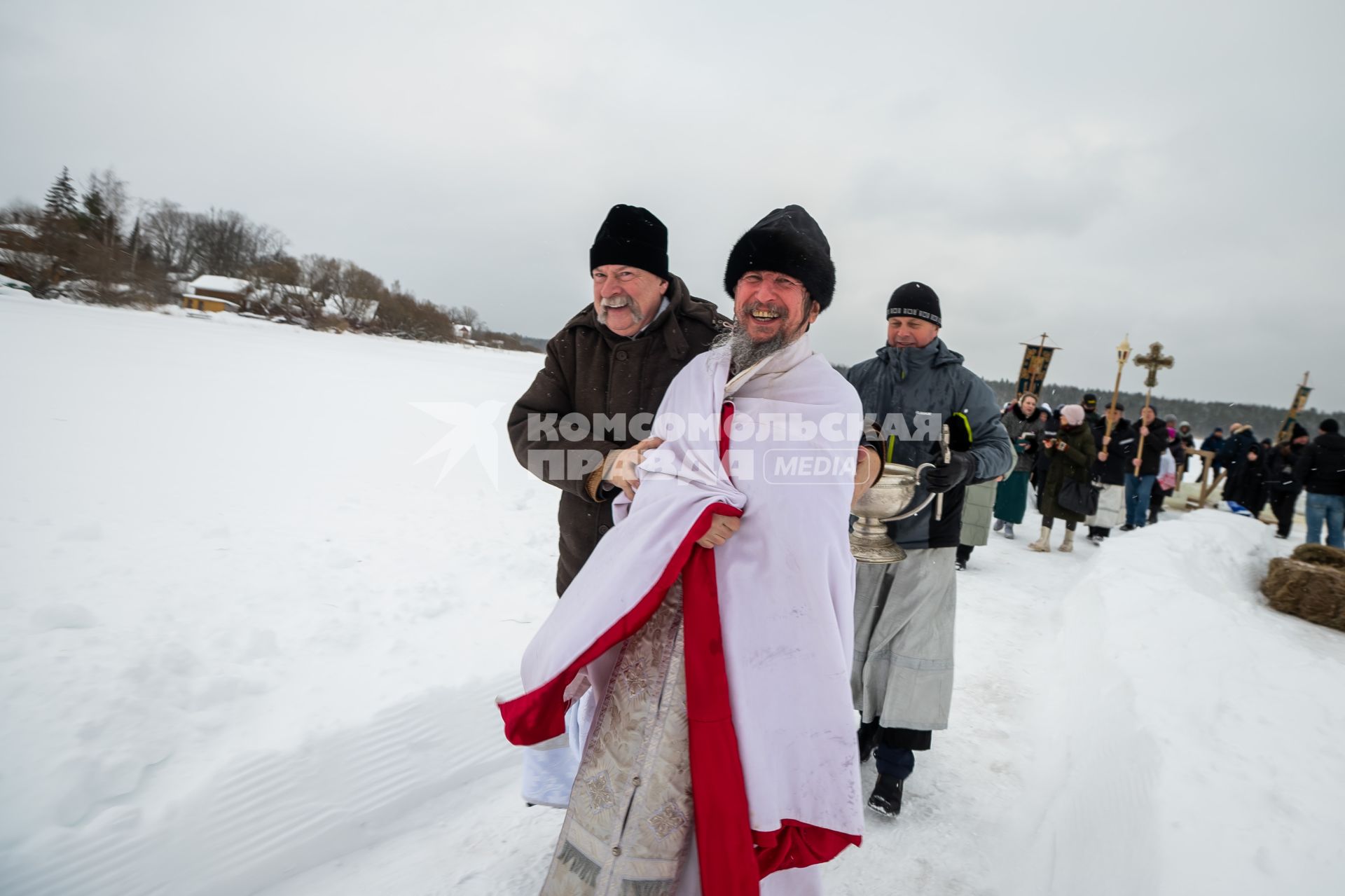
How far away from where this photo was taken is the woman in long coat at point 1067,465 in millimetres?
7461

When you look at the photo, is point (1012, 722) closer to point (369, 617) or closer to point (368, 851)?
point (368, 851)

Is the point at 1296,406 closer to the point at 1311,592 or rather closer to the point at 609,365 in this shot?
the point at 1311,592

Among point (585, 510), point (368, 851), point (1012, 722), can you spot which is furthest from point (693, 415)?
point (1012, 722)

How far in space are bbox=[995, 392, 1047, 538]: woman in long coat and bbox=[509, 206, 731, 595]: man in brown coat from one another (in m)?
7.74

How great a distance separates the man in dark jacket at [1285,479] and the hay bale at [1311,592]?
20.2 ft

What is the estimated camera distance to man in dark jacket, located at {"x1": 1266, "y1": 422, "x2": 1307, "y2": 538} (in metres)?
10.2

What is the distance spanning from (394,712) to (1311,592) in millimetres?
7621

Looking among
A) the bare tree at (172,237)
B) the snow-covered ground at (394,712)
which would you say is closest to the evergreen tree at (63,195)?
the bare tree at (172,237)

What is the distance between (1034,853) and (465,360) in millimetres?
22177

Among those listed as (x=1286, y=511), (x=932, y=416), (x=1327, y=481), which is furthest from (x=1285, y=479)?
(x=932, y=416)

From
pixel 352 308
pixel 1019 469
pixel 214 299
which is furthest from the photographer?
pixel 214 299

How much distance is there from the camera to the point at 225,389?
7.70m

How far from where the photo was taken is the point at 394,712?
8.43ft

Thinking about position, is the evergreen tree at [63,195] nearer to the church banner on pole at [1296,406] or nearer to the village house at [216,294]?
the village house at [216,294]
